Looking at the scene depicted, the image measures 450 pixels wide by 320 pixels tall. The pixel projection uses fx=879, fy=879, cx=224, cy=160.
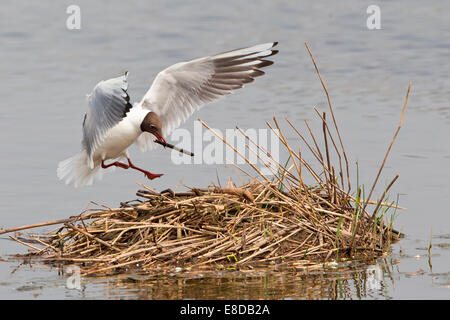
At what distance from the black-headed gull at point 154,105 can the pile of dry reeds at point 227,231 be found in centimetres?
98

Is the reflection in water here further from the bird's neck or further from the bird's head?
the bird's neck

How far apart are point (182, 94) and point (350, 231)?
241 centimetres

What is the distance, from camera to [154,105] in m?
8.52

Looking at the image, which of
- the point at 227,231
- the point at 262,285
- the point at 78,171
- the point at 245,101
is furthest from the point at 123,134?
the point at 245,101

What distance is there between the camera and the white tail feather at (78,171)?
8.62 meters

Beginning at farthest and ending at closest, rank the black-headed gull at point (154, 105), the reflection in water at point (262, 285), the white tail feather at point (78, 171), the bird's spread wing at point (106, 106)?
the white tail feather at point (78, 171) < the black-headed gull at point (154, 105) < the bird's spread wing at point (106, 106) < the reflection in water at point (262, 285)

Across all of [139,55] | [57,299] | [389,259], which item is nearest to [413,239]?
[389,259]

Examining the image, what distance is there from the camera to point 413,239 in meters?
7.31

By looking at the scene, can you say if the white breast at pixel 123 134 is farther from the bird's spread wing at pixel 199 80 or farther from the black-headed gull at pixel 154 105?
the bird's spread wing at pixel 199 80

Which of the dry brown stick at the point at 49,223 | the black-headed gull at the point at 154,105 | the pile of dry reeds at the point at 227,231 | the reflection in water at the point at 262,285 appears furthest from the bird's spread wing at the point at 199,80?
the reflection in water at the point at 262,285

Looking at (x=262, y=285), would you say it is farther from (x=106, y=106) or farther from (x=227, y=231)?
(x=106, y=106)

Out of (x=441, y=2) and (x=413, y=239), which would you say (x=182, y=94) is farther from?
(x=441, y=2)

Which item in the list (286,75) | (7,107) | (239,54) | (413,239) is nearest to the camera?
(413,239)

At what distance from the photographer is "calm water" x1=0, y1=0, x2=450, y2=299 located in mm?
6199
